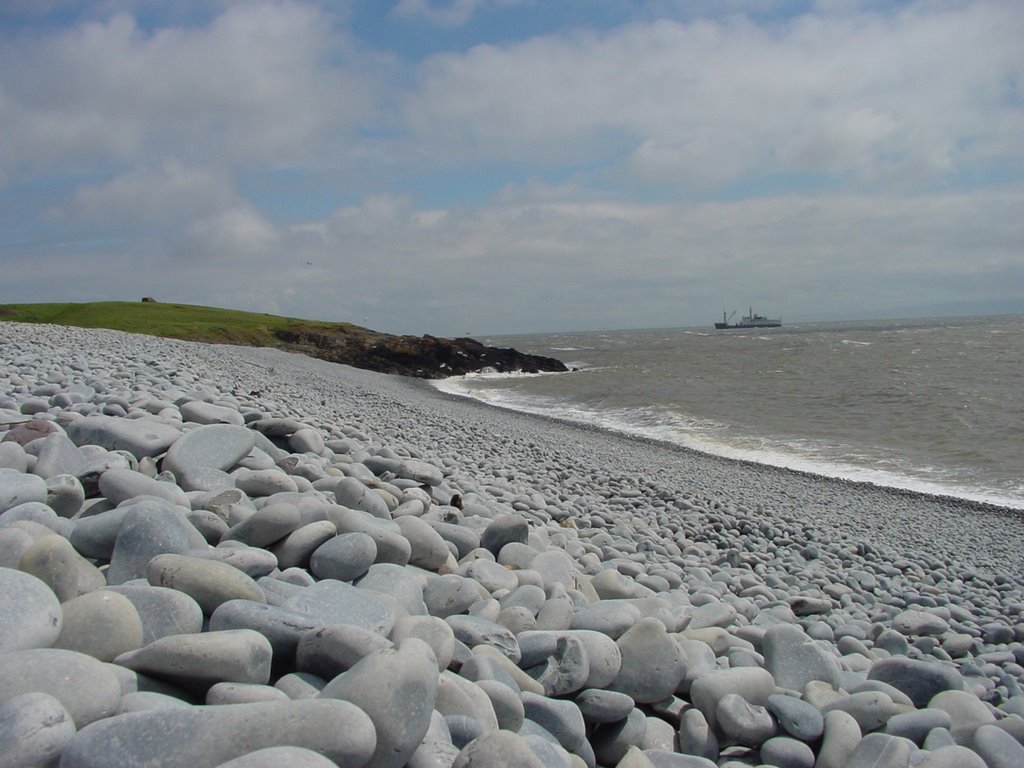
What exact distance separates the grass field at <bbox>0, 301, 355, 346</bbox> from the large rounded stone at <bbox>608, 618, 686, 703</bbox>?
30818 millimetres

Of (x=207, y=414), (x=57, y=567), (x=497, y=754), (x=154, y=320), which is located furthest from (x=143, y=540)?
(x=154, y=320)

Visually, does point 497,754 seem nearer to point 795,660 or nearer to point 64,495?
point 795,660

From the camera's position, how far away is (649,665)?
9.25ft

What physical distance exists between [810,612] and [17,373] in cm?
736

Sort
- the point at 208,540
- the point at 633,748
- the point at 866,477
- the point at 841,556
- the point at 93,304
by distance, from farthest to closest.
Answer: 1. the point at 93,304
2. the point at 866,477
3. the point at 841,556
4. the point at 208,540
5. the point at 633,748

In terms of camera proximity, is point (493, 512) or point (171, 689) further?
point (493, 512)

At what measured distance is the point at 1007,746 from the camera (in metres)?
2.61

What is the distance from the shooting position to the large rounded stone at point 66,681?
5.70 ft

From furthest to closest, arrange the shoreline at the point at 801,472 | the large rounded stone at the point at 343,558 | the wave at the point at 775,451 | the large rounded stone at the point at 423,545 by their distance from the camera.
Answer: the wave at the point at 775,451, the shoreline at the point at 801,472, the large rounded stone at the point at 423,545, the large rounded stone at the point at 343,558

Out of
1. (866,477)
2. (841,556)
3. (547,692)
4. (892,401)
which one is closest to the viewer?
(547,692)

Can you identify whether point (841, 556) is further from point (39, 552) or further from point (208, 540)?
point (39, 552)

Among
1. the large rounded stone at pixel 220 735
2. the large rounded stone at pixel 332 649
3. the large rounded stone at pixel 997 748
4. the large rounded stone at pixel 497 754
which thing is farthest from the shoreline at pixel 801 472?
the large rounded stone at pixel 220 735

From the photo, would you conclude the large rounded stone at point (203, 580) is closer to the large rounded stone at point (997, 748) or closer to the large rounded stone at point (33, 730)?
the large rounded stone at point (33, 730)

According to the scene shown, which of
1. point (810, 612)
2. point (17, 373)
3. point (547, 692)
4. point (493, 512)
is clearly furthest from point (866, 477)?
point (17, 373)
